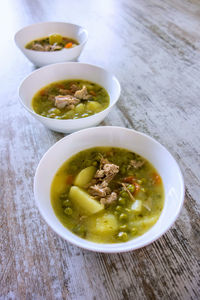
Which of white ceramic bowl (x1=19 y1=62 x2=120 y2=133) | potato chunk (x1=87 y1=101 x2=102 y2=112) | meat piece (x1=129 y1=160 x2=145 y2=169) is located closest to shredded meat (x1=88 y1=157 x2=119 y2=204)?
meat piece (x1=129 y1=160 x2=145 y2=169)

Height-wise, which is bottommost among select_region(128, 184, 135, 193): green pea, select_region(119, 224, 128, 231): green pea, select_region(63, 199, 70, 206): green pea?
select_region(63, 199, 70, 206): green pea

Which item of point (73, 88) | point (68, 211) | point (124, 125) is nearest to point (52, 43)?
point (73, 88)

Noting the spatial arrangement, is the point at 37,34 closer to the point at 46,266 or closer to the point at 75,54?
the point at 75,54

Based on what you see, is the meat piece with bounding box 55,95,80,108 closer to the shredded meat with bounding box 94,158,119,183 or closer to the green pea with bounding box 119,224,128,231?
the shredded meat with bounding box 94,158,119,183

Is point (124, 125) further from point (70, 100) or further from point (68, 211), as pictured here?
point (68, 211)

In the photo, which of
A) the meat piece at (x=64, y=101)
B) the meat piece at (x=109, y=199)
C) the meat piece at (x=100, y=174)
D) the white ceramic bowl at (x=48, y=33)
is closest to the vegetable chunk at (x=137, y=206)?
the meat piece at (x=109, y=199)
